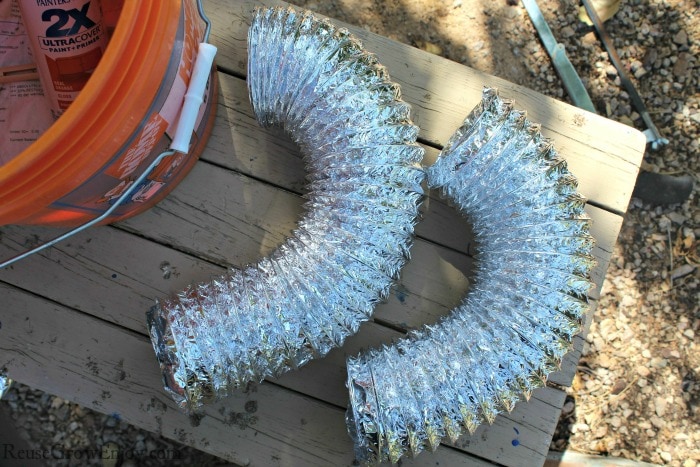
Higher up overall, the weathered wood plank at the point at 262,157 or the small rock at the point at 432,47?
the small rock at the point at 432,47

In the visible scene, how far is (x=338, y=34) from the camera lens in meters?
1.19

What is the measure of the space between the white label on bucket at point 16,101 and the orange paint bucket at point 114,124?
0.32 m

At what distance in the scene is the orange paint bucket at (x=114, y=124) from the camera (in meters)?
0.79

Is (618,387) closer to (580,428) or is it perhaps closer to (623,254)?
(580,428)

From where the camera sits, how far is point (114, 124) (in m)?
0.83

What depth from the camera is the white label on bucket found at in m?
1.21

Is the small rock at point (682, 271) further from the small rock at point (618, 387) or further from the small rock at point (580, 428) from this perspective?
the small rock at point (580, 428)

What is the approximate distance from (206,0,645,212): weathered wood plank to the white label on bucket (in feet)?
1.46

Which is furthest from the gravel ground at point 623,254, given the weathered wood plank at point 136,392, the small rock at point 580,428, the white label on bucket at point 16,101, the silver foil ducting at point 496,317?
the white label on bucket at point 16,101

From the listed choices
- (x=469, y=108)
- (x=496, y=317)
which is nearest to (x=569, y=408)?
(x=496, y=317)

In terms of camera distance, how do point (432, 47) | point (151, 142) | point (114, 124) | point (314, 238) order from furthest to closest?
point (432, 47) < point (314, 238) < point (151, 142) < point (114, 124)

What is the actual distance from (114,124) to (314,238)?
0.50 meters

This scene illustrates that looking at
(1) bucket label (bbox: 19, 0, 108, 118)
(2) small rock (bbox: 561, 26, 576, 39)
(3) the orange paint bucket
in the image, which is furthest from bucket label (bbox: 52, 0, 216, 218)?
(2) small rock (bbox: 561, 26, 576, 39)

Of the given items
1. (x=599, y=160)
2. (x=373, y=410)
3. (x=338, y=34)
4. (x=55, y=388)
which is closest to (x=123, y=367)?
(x=55, y=388)
